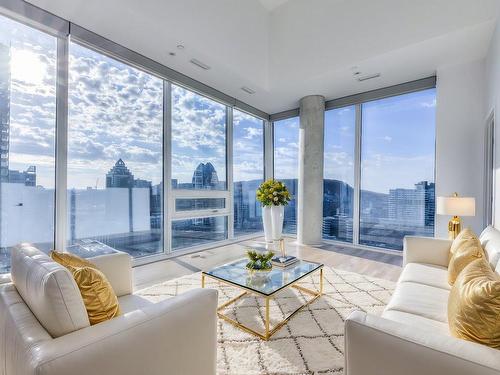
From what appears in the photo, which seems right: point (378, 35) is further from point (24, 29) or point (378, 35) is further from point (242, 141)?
point (24, 29)

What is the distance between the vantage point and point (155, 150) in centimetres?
404

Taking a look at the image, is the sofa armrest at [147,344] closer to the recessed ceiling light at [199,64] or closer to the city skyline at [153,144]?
the city skyline at [153,144]

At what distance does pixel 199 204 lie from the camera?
4.73m

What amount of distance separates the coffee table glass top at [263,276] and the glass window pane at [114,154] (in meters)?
1.93

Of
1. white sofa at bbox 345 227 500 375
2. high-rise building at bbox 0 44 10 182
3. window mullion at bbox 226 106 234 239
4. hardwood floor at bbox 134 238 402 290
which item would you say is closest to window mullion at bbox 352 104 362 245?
hardwood floor at bbox 134 238 402 290

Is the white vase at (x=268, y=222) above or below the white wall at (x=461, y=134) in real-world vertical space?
below

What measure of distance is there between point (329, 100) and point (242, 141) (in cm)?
206

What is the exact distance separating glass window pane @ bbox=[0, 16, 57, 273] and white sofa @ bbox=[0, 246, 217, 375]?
189 centimetres

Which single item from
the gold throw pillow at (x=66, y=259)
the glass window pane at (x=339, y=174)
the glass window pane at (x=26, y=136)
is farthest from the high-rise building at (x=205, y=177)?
the gold throw pillow at (x=66, y=259)

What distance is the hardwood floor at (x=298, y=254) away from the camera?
333 centimetres

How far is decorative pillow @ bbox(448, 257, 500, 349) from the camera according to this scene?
994mm

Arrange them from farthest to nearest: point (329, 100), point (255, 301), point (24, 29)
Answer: point (329, 100) < point (24, 29) < point (255, 301)

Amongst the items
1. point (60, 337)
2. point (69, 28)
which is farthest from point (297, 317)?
point (69, 28)

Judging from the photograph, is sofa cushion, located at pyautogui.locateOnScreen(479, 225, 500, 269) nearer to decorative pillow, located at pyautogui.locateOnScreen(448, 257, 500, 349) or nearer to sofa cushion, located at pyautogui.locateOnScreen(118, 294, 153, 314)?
decorative pillow, located at pyautogui.locateOnScreen(448, 257, 500, 349)
